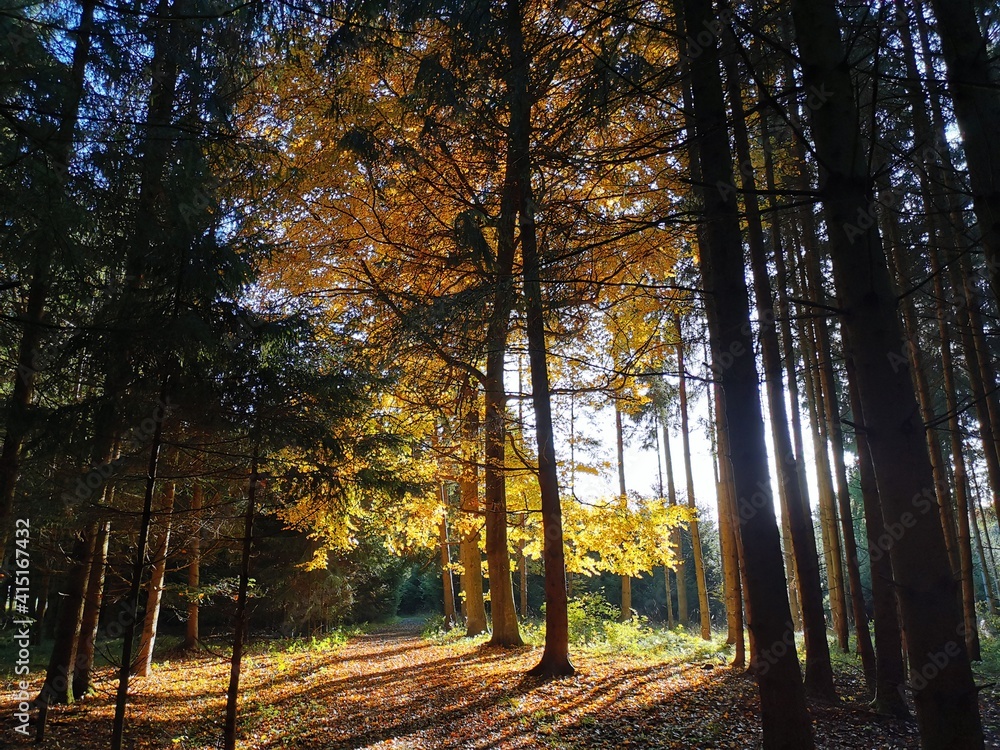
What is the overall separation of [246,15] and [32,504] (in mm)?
5692

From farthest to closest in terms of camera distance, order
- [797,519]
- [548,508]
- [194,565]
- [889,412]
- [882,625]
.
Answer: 1. [194,565]
2. [548,508]
3. [797,519]
4. [882,625]
5. [889,412]

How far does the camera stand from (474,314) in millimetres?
5395

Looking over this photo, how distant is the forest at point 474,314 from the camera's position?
362 cm

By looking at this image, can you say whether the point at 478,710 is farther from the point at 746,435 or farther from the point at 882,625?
the point at 746,435

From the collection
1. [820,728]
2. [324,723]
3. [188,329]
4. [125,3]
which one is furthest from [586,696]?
[125,3]

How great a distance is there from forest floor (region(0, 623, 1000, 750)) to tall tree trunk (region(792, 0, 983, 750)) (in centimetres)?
414

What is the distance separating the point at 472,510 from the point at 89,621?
6.14m

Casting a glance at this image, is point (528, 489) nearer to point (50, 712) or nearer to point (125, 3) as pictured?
point (50, 712)

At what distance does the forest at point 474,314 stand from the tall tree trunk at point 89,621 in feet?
0.23

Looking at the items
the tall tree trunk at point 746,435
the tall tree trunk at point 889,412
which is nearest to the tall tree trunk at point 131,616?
the tall tree trunk at point 746,435

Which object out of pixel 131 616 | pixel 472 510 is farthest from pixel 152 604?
pixel 131 616

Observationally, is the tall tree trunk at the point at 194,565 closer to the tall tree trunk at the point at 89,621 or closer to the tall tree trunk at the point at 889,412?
the tall tree trunk at the point at 89,621

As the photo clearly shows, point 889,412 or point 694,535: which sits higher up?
point 889,412

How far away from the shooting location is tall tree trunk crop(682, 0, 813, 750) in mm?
4036
